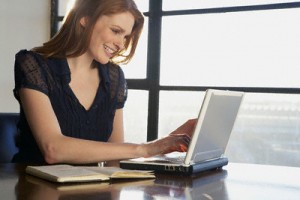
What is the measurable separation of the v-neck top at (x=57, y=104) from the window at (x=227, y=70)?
4.55 feet

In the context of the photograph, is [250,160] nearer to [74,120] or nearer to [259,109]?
[259,109]

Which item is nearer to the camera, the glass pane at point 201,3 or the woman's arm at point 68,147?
the woman's arm at point 68,147

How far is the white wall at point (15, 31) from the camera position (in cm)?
357

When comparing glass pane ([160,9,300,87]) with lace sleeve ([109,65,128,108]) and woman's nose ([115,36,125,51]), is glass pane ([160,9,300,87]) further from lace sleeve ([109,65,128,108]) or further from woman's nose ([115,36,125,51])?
woman's nose ([115,36,125,51])

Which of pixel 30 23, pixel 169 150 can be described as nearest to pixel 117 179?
pixel 169 150

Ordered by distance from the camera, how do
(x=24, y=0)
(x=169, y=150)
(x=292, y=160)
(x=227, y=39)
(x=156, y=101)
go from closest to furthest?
(x=169, y=150) < (x=292, y=160) < (x=227, y=39) < (x=156, y=101) < (x=24, y=0)

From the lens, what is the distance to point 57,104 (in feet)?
5.90

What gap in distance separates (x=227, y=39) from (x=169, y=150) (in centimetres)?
180

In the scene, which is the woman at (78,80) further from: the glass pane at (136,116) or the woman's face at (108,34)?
the glass pane at (136,116)

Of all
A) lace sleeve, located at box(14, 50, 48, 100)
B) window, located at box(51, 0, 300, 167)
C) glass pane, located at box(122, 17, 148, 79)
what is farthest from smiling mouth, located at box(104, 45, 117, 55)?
glass pane, located at box(122, 17, 148, 79)

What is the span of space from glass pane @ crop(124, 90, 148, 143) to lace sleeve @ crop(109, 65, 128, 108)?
1295 millimetres

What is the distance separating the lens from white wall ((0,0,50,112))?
3.57 m

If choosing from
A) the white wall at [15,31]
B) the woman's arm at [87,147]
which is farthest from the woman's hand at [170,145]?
the white wall at [15,31]

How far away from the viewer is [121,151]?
1.54m
